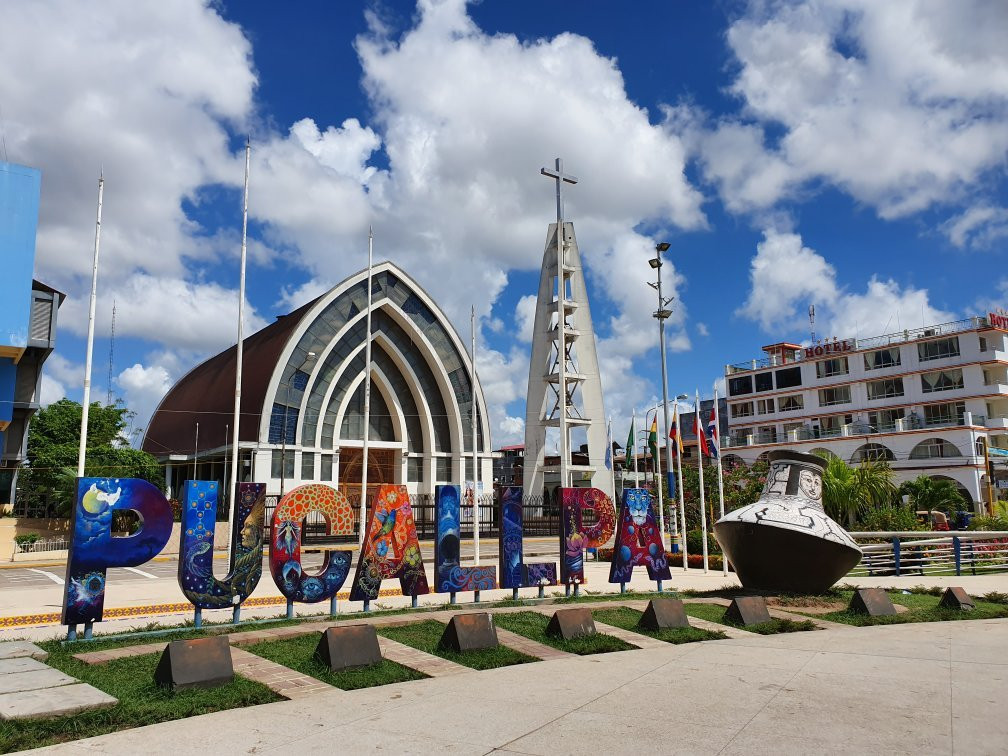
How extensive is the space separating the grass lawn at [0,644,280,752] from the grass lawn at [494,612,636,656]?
4.20 meters

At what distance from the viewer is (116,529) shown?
36.2 m

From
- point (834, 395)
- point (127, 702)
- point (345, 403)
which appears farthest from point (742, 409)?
point (127, 702)

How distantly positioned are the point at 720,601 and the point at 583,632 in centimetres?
476

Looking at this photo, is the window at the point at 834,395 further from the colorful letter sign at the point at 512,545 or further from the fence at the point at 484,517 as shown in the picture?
the colorful letter sign at the point at 512,545

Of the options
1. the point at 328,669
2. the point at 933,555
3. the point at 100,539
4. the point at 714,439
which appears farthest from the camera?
the point at 933,555

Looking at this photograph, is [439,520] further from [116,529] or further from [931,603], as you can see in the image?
[116,529]

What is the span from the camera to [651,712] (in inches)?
292

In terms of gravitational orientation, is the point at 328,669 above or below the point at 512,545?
below

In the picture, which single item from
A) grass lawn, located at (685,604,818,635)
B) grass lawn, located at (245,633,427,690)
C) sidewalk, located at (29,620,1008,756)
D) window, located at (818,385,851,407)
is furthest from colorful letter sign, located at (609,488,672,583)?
window, located at (818,385,851,407)

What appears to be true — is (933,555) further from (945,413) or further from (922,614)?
(945,413)

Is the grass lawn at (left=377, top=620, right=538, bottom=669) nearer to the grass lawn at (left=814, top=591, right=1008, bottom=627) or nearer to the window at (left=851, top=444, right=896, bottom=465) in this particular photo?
the grass lawn at (left=814, top=591, right=1008, bottom=627)

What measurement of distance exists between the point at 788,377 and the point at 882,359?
838 cm

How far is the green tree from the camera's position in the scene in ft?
135

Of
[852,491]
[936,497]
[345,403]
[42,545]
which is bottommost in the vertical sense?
[42,545]
